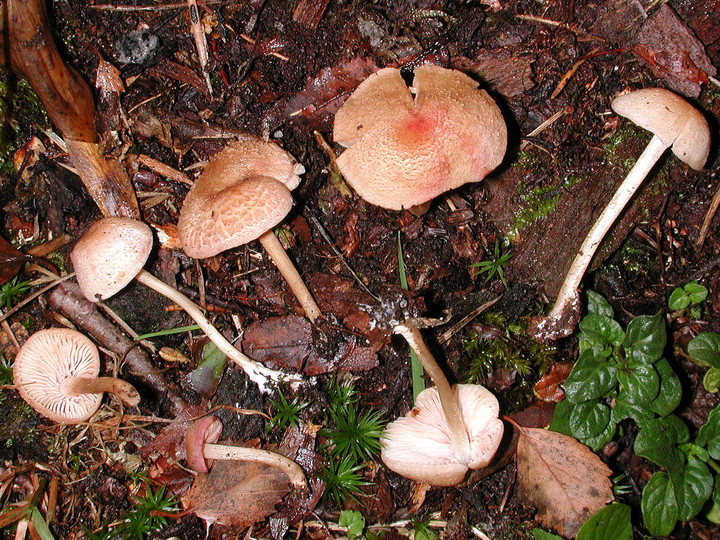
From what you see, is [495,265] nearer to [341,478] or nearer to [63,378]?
[341,478]

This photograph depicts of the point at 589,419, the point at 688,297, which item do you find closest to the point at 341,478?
the point at 589,419

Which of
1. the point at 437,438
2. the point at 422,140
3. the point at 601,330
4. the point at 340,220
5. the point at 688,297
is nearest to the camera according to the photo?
the point at 422,140

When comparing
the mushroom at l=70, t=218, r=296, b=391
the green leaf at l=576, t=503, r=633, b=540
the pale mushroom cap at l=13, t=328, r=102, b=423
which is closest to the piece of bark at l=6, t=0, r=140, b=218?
the mushroom at l=70, t=218, r=296, b=391

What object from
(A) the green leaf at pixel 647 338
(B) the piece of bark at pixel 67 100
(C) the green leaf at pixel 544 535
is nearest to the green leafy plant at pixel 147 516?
(B) the piece of bark at pixel 67 100

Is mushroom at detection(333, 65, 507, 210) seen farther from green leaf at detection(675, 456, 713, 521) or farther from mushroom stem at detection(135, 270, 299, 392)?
green leaf at detection(675, 456, 713, 521)

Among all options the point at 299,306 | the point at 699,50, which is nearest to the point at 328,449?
the point at 299,306

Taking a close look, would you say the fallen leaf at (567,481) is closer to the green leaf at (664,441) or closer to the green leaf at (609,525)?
the green leaf at (609,525)
